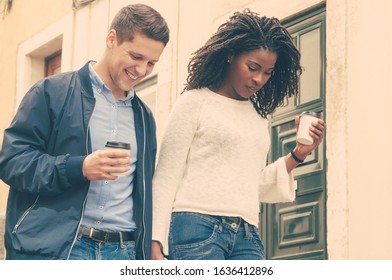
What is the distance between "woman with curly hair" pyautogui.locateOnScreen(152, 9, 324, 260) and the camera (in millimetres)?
4590

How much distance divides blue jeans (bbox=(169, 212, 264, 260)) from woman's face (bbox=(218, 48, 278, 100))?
59 centimetres

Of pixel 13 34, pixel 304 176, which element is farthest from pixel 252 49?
pixel 13 34

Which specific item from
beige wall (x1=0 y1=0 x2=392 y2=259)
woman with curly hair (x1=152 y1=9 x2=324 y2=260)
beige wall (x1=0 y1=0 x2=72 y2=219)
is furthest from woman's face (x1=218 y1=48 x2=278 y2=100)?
beige wall (x1=0 y1=0 x2=72 y2=219)

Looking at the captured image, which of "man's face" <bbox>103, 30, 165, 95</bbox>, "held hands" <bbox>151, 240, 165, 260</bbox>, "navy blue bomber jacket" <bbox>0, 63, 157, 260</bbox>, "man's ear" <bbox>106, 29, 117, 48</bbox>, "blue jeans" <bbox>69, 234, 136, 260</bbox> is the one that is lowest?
"blue jeans" <bbox>69, 234, 136, 260</bbox>

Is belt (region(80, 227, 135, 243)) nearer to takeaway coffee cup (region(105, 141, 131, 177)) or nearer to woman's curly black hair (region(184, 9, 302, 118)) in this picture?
takeaway coffee cup (region(105, 141, 131, 177))

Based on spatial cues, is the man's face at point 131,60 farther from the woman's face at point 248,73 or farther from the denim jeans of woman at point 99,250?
the denim jeans of woman at point 99,250

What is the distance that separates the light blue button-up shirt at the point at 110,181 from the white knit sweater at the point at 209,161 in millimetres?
225

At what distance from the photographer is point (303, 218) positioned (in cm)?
779

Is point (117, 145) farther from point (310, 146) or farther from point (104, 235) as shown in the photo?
point (310, 146)

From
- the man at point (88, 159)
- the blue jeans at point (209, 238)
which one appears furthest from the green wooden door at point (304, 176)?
the man at point (88, 159)

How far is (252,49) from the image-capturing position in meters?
4.89

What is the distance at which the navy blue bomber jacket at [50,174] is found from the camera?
13.8ft
